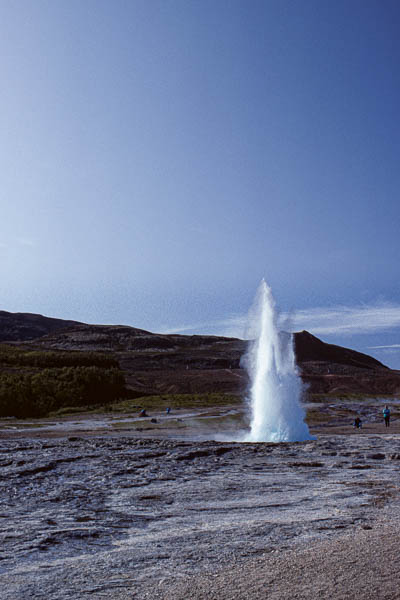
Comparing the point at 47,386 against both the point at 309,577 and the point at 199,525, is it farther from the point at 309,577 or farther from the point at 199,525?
the point at 309,577

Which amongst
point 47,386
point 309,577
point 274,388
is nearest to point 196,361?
point 47,386

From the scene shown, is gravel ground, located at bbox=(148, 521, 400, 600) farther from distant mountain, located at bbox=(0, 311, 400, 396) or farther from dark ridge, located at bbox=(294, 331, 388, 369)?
dark ridge, located at bbox=(294, 331, 388, 369)

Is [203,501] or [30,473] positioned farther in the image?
[30,473]

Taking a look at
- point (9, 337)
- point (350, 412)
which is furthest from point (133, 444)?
point (9, 337)

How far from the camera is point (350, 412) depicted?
51656 mm

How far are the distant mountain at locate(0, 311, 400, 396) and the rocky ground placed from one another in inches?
1059

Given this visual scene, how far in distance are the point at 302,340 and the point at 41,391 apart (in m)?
97.3

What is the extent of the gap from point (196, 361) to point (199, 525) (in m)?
Result: 109

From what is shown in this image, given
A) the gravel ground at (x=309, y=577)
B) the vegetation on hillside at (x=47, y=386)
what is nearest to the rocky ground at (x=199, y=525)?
the gravel ground at (x=309, y=577)

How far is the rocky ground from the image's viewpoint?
261 inches

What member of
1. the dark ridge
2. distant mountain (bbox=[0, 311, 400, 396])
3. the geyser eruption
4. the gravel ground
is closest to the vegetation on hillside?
distant mountain (bbox=[0, 311, 400, 396])

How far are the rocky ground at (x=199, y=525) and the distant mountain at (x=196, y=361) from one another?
26907 millimetres

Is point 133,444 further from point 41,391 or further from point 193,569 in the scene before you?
point 41,391

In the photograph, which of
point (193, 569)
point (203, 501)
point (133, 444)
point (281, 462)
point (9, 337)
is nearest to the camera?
point (193, 569)
